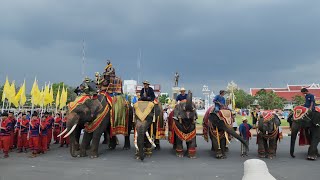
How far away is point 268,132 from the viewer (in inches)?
392

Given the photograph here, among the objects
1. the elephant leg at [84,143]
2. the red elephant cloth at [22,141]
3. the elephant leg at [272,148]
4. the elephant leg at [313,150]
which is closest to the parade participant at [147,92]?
the elephant leg at [84,143]

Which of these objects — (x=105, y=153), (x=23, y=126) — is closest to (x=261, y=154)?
(x=105, y=153)

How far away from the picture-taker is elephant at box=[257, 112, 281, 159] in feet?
32.6

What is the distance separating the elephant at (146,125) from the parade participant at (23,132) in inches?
153

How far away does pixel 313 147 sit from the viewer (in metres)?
9.95

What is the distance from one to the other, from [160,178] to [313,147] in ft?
17.6

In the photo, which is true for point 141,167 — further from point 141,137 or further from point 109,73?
point 109,73

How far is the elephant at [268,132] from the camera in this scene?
32.6 ft

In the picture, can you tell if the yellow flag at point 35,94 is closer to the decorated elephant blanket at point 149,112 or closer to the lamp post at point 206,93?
the decorated elephant blanket at point 149,112

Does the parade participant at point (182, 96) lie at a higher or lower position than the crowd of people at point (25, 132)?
higher

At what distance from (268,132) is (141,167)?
4.09 metres

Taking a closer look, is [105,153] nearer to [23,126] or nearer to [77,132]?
[77,132]

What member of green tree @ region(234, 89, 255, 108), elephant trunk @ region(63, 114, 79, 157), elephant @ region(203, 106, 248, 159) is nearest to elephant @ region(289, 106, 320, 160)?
elephant @ region(203, 106, 248, 159)

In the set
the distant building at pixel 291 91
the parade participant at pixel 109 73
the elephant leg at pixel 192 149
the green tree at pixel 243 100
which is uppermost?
the distant building at pixel 291 91
